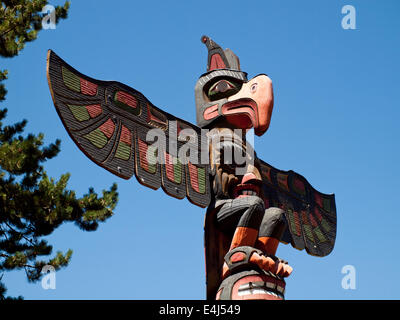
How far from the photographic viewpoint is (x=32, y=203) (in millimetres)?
7234

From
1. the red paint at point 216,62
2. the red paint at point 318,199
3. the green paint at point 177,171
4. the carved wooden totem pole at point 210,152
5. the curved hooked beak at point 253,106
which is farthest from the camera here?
the red paint at point 318,199

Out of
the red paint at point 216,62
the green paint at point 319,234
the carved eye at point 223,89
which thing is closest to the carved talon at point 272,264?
the carved eye at point 223,89

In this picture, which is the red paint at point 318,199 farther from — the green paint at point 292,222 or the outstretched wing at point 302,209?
the green paint at point 292,222

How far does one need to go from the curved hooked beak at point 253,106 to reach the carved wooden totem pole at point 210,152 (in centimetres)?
1

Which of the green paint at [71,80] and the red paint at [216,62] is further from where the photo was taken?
the red paint at [216,62]

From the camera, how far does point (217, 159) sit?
23.5 feet

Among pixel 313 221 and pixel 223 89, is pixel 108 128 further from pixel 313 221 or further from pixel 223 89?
pixel 313 221

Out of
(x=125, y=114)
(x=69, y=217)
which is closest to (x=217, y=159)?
(x=125, y=114)

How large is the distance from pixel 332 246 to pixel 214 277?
9.44 ft

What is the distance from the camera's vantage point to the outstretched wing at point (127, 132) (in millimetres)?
6254

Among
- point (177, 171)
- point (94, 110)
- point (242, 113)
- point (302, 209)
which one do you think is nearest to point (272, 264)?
point (177, 171)

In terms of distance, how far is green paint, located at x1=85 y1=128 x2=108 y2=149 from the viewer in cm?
633

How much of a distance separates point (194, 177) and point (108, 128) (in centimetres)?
119
